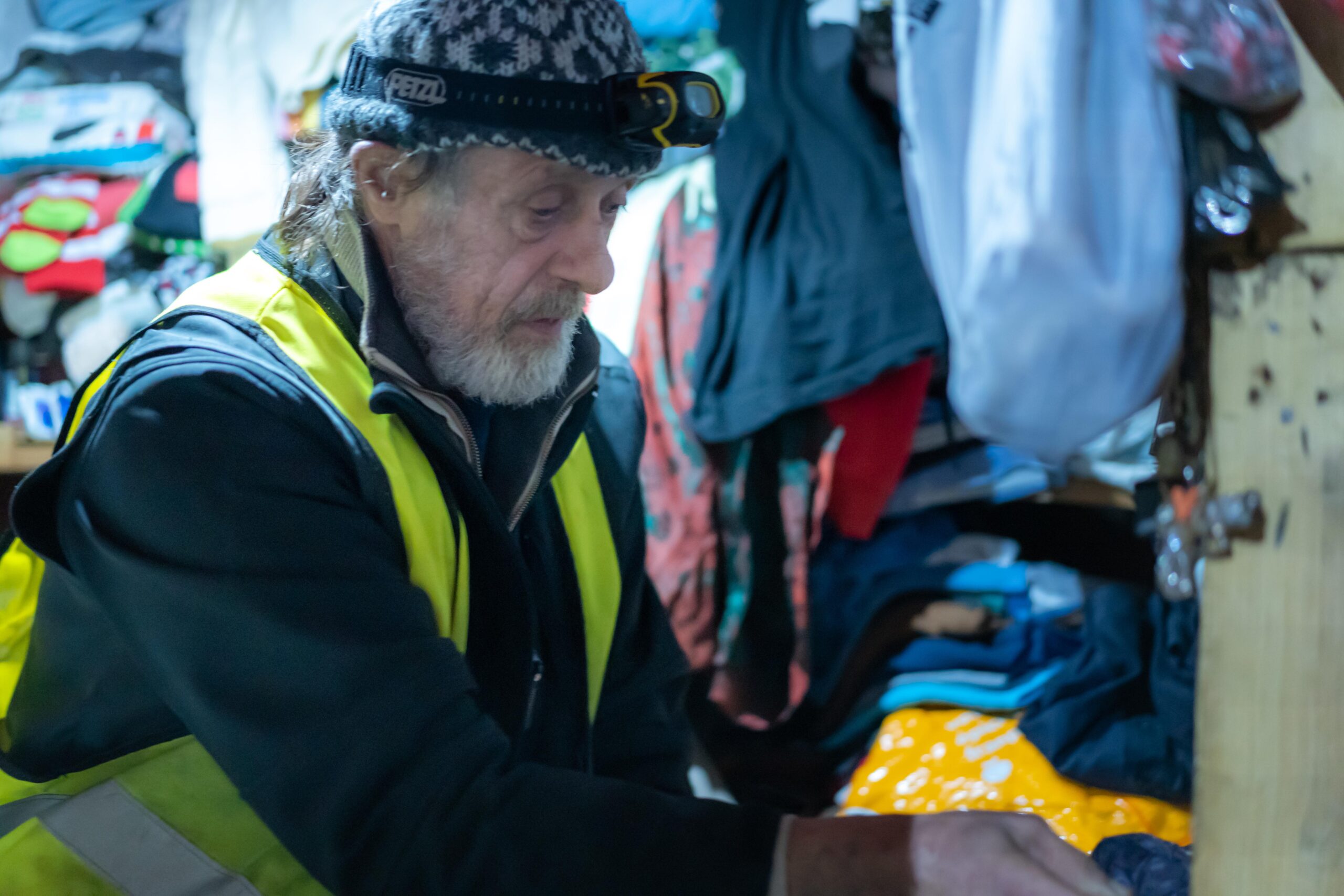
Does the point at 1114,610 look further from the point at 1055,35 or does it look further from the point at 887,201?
the point at 1055,35

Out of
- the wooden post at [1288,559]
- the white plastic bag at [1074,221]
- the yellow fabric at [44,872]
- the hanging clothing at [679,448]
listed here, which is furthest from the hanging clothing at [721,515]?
the wooden post at [1288,559]

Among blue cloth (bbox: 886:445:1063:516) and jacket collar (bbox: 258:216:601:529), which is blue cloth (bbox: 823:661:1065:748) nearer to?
blue cloth (bbox: 886:445:1063:516)

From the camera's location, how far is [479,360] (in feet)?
2.83

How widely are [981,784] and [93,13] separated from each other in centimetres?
186

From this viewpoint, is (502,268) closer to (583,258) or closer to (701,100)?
(583,258)

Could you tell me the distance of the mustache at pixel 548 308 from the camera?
2.85ft

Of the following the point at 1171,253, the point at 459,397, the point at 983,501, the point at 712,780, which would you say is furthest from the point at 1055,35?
the point at 712,780

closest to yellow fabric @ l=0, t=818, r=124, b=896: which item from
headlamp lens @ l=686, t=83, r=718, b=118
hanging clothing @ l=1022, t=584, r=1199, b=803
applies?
headlamp lens @ l=686, t=83, r=718, b=118

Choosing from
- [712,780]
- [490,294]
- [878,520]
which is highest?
[490,294]

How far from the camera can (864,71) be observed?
132 centimetres

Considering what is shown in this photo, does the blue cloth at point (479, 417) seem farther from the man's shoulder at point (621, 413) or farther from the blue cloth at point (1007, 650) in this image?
the blue cloth at point (1007, 650)

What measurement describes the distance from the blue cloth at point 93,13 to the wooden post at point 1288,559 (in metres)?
1.91

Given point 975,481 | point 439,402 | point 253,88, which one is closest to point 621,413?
point 439,402

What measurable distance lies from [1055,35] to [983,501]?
32.1 inches
